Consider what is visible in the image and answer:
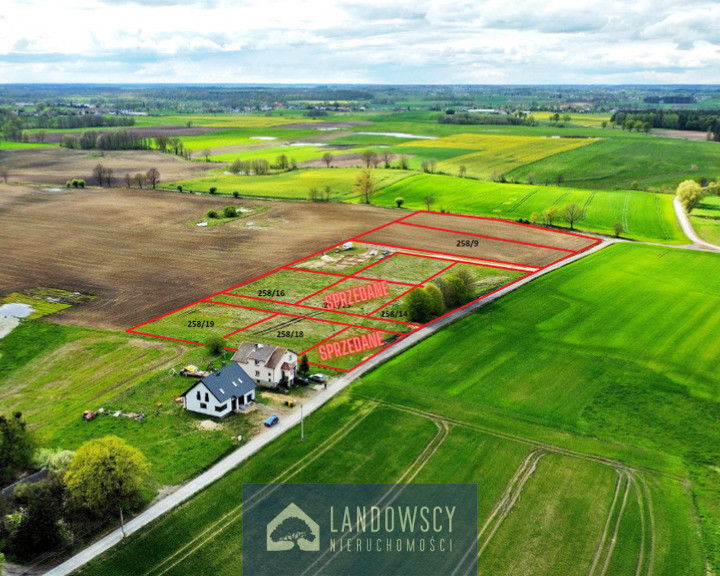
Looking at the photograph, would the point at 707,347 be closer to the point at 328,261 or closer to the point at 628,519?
the point at 628,519

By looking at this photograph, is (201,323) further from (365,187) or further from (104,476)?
(365,187)

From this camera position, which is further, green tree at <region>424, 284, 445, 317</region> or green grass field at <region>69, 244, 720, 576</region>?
green tree at <region>424, 284, 445, 317</region>

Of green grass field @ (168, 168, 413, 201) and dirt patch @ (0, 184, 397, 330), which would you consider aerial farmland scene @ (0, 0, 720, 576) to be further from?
green grass field @ (168, 168, 413, 201)

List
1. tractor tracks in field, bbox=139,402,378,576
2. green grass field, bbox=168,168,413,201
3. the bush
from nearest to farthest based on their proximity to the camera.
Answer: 1. tractor tracks in field, bbox=139,402,378,576
2. the bush
3. green grass field, bbox=168,168,413,201

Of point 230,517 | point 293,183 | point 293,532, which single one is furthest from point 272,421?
point 293,183

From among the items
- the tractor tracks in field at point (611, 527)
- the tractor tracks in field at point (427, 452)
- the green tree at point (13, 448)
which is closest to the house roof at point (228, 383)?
the green tree at point (13, 448)

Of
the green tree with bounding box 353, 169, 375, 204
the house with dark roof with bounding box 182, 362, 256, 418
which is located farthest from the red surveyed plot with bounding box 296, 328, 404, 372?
the green tree with bounding box 353, 169, 375, 204
